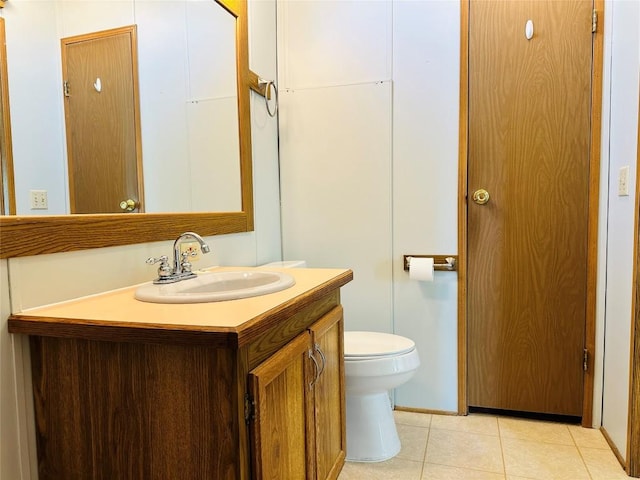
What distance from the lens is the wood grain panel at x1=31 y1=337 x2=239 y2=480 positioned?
890mm

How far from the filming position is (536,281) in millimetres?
2102

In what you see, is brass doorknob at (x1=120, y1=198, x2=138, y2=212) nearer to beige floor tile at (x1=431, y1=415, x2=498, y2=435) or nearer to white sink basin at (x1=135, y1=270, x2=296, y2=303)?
white sink basin at (x1=135, y1=270, x2=296, y2=303)

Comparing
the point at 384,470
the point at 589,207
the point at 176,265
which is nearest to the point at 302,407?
the point at 176,265

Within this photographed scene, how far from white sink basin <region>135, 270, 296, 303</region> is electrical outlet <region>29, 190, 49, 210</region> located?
0.29m

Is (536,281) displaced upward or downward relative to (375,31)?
downward

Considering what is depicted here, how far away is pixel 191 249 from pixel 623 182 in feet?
5.33

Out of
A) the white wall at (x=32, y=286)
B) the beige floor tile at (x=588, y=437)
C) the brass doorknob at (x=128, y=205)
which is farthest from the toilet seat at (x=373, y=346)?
the brass doorknob at (x=128, y=205)

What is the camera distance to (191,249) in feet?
5.06

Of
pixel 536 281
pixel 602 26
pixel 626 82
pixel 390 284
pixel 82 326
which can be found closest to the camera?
pixel 82 326

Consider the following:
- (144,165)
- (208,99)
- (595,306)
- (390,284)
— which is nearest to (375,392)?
(390,284)

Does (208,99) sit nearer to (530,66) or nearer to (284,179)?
(284,179)

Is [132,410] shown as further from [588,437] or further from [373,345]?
[588,437]

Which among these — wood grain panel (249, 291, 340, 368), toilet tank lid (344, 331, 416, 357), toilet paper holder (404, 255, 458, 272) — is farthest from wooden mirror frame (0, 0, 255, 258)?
toilet paper holder (404, 255, 458, 272)

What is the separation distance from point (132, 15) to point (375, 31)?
1.23 m
